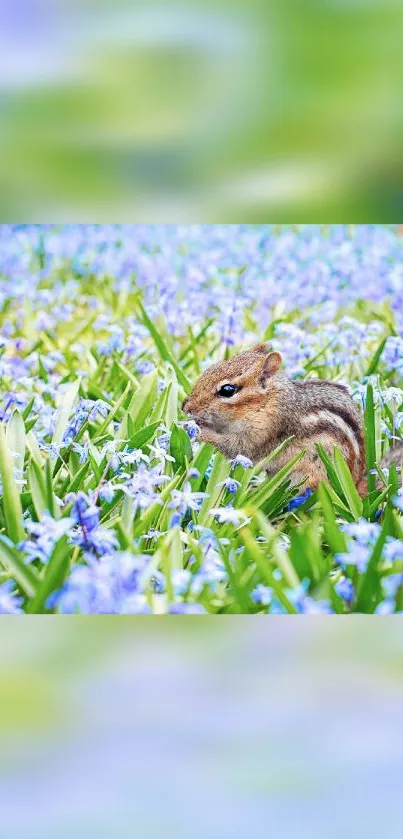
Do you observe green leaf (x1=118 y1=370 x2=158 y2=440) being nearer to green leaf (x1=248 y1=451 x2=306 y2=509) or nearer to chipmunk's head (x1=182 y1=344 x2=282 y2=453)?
chipmunk's head (x1=182 y1=344 x2=282 y2=453)

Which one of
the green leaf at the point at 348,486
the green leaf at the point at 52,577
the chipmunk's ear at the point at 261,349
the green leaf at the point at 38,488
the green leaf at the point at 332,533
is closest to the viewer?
the green leaf at the point at 52,577

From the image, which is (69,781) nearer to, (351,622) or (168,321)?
(351,622)

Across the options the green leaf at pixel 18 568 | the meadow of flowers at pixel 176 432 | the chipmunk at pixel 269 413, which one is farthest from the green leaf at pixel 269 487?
the green leaf at pixel 18 568

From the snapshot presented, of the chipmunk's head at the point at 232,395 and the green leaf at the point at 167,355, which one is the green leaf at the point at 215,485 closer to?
the chipmunk's head at the point at 232,395

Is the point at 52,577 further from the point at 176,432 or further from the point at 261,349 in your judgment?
the point at 261,349

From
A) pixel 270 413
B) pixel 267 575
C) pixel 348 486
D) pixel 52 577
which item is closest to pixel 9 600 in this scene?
pixel 52 577
